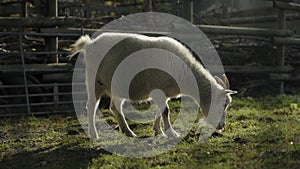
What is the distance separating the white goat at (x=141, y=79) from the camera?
16.7ft

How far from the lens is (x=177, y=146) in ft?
15.0

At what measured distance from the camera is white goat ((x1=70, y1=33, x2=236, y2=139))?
16.7ft

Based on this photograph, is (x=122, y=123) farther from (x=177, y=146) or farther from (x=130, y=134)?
(x=177, y=146)

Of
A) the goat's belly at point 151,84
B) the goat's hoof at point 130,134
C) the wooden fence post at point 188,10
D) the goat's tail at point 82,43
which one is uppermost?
the wooden fence post at point 188,10

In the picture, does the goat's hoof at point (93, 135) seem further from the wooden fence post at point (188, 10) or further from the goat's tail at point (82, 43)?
the wooden fence post at point (188, 10)

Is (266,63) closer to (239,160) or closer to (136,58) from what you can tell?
(136,58)

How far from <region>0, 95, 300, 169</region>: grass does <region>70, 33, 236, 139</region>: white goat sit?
0.38 metres

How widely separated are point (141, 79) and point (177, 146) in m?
1.15

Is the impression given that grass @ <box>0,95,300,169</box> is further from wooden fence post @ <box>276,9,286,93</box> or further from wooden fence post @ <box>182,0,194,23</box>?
wooden fence post @ <box>276,9,286,93</box>

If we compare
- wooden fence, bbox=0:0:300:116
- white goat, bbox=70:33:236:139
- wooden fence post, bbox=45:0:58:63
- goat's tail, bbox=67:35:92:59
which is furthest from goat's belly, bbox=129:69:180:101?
wooden fence post, bbox=45:0:58:63

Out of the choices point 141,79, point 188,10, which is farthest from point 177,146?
point 188,10

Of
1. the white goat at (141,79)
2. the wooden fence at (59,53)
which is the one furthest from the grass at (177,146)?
the wooden fence at (59,53)

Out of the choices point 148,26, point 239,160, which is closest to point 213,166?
point 239,160

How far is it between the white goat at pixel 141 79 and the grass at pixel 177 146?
0.38m
